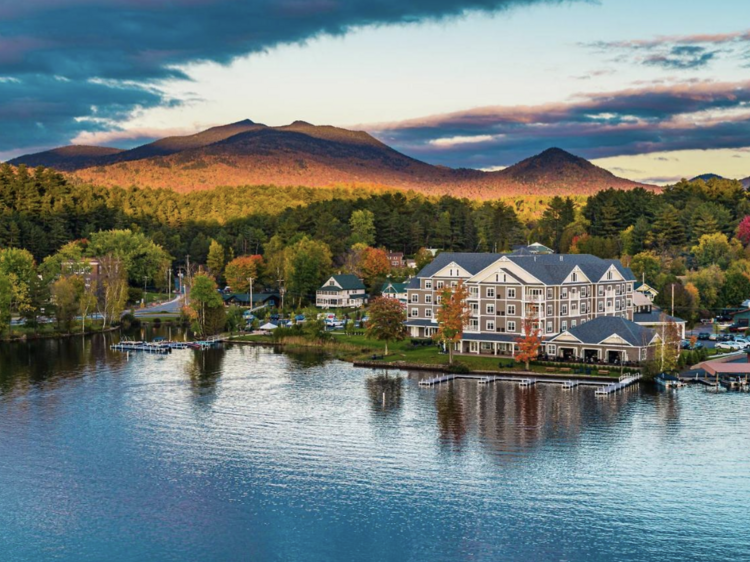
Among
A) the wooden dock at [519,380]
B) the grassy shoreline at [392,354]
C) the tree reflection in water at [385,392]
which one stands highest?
the grassy shoreline at [392,354]

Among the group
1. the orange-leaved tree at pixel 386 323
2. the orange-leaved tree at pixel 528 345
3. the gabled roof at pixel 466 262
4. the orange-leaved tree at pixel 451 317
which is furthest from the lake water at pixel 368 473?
the gabled roof at pixel 466 262

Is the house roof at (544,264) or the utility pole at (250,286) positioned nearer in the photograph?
the house roof at (544,264)

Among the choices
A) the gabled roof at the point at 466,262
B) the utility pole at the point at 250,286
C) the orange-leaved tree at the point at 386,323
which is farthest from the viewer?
the utility pole at the point at 250,286

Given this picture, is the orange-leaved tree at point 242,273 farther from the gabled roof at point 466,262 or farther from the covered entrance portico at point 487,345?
the covered entrance portico at point 487,345

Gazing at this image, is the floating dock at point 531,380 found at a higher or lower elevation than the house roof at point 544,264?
lower

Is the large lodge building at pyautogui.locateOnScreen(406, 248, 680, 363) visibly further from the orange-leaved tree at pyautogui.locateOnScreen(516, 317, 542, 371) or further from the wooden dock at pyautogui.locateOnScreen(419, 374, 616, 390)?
the wooden dock at pyautogui.locateOnScreen(419, 374, 616, 390)

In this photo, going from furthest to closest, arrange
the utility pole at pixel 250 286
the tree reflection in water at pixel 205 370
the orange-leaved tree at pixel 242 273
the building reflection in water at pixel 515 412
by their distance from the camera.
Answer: the orange-leaved tree at pixel 242 273 < the utility pole at pixel 250 286 < the tree reflection in water at pixel 205 370 < the building reflection in water at pixel 515 412

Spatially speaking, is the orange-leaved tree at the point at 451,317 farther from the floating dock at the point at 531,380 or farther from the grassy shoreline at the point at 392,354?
the floating dock at the point at 531,380
